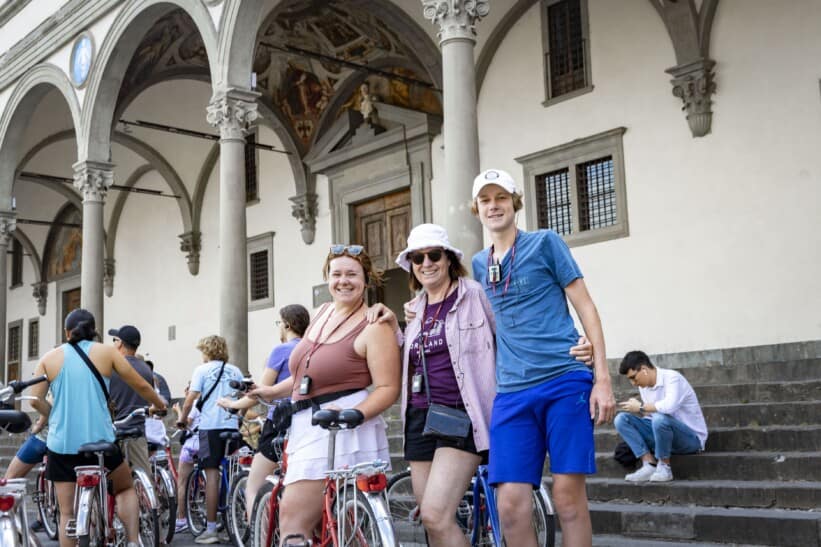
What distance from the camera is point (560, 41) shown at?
14352 millimetres

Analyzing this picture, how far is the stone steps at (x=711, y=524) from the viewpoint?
18.5 ft

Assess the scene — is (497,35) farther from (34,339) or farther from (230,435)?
(34,339)

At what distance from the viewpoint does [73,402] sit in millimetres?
5656

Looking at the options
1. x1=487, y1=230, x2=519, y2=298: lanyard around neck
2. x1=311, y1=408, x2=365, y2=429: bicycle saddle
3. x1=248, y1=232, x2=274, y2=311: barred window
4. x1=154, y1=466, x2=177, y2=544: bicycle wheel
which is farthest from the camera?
x1=248, y1=232, x2=274, y2=311: barred window

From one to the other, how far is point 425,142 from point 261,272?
18.6ft

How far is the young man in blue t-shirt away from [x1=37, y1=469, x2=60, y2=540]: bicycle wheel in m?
5.78

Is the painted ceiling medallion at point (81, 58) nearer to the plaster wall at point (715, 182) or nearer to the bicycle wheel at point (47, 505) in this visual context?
the plaster wall at point (715, 182)

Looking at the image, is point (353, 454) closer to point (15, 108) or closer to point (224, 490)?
point (224, 490)

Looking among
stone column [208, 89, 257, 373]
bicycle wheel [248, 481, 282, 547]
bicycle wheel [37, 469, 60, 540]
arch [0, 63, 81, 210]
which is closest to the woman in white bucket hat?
bicycle wheel [248, 481, 282, 547]

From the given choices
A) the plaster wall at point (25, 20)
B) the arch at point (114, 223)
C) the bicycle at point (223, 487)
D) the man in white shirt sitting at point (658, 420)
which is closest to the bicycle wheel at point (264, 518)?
the bicycle at point (223, 487)

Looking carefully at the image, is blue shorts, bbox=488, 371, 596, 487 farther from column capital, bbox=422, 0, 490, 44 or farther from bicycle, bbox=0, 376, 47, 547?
column capital, bbox=422, 0, 490, 44

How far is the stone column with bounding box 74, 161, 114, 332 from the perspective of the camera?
1611 centimetres

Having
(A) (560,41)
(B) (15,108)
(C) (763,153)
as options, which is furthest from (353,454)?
(B) (15,108)

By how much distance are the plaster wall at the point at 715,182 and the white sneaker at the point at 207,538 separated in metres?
7.11
